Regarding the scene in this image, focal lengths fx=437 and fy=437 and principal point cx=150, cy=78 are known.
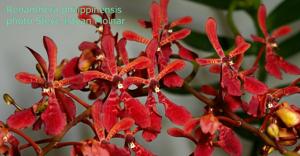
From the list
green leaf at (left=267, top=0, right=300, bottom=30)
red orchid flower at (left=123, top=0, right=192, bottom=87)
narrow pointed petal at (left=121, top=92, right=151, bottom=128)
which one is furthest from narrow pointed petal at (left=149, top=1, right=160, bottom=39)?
green leaf at (left=267, top=0, right=300, bottom=30)

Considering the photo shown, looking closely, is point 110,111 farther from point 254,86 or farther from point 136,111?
point 254,86

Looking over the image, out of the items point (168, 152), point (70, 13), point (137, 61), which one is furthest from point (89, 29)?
point (137, 61)

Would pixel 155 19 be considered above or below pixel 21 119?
above

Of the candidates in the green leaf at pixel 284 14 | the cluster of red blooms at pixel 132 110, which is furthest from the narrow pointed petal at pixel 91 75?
the green leaf at pixel 284 14

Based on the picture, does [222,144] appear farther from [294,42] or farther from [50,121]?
[294,42]

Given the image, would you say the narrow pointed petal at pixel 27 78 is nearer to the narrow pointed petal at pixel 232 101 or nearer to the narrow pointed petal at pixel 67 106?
the narrow pointed petal at pixel 67 106

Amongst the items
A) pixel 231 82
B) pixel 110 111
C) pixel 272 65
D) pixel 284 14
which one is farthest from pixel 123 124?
pixel 284 14

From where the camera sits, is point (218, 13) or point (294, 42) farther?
point (218, 13)
